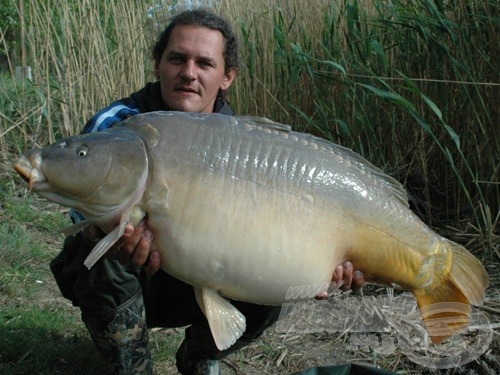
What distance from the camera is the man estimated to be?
1853 mm

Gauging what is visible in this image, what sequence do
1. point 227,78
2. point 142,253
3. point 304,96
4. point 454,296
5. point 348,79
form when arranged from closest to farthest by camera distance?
point 142,253 < point 454,296 < point 227,78 < point 348,79 < point 304,96

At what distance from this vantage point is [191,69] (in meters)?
2.09

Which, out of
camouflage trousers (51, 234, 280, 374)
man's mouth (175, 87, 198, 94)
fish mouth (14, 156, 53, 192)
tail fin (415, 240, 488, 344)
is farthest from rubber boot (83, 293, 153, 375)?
tail fin (415, 240, 488, 344)

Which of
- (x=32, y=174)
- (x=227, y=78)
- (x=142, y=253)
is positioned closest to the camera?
(x=32, y=174)

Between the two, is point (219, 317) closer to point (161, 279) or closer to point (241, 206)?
point (241, 206)

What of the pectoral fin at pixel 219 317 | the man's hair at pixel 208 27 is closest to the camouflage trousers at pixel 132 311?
the pectoral fin at pixel 219 317

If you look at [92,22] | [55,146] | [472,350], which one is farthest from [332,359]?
[92,22]

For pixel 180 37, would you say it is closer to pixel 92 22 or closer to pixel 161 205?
pixel 161 205

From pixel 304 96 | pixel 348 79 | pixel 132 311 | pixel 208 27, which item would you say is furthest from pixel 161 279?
pixel 304 96

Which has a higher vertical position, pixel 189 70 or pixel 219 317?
pixel 189 70

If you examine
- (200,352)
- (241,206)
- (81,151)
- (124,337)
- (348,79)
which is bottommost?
(200,352)

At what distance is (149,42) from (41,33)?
0.65 m

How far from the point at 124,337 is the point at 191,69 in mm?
794

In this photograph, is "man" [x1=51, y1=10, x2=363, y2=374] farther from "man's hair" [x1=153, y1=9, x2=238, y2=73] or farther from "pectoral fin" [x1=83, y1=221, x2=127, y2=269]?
"pectoral fin" [x1=83, y1=221, x2=127, y2=269]
